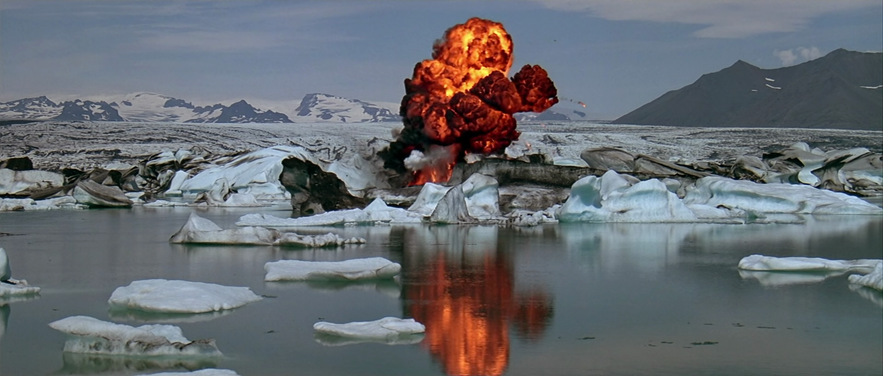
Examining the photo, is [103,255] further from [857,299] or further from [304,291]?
[857,299]

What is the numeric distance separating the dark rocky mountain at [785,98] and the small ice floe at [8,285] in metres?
92.3

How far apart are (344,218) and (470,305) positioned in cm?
944

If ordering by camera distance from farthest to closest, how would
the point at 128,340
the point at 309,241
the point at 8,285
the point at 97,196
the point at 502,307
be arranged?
1. the point at 97,196
2. the point at 309,241
3. the point at 8,285
4. the point at 502,307
5. the point at 128,340

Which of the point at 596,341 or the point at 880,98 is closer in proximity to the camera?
the point at 596,341

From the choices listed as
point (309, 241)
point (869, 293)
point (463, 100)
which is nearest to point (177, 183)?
point (463, 100)

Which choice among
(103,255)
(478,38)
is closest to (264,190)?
(478,38)

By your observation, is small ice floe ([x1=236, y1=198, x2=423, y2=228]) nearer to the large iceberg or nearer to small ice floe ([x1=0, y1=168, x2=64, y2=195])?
the large iceberg

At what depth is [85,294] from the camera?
972 centimetres

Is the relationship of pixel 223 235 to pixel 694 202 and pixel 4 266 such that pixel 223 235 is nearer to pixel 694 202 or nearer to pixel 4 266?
pixel 4 266

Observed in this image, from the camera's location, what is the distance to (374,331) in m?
7.57

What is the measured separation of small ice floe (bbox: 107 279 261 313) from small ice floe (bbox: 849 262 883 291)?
5.84m

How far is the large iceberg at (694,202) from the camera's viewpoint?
62.4ft

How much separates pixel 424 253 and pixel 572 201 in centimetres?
632

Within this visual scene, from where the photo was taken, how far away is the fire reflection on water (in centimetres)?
715
